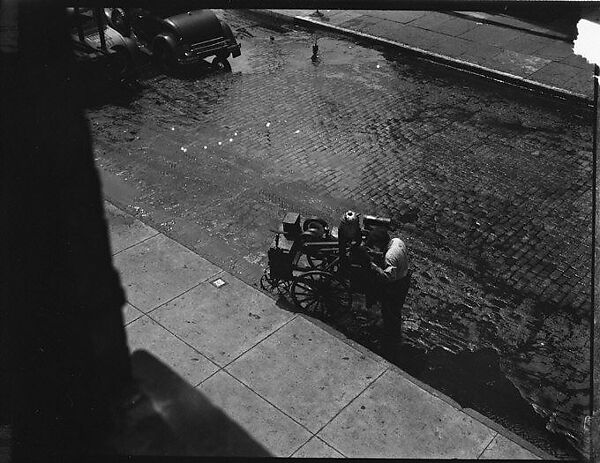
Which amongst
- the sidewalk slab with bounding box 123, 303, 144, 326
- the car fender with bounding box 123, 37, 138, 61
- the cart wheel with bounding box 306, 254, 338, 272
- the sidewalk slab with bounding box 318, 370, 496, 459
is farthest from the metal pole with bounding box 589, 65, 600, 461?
the car fender with bounding box 123, 37, 138, 61

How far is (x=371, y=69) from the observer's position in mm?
15875

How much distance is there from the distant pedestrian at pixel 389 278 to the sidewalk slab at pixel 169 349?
224 centimetres

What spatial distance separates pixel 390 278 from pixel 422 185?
13.2 ft

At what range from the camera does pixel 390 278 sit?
7.52m

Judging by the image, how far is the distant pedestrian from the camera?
760cm

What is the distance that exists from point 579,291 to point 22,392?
7236 mm

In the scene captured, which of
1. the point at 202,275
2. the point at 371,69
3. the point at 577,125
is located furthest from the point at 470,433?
the point at 371,69

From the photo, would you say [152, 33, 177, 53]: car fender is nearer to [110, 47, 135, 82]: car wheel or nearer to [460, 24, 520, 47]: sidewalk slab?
[110, 47, 135, 82]: car wheel

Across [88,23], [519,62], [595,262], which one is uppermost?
[595,262]

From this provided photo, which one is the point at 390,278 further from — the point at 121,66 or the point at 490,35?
the point at 490,35

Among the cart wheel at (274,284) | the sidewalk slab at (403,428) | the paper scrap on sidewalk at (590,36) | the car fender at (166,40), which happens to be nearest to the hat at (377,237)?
the cart wheel at (274,284)

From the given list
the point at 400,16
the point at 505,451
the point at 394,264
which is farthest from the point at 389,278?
the point at 400,16

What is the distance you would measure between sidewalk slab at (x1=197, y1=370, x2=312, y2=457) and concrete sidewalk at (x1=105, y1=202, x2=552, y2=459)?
1cm

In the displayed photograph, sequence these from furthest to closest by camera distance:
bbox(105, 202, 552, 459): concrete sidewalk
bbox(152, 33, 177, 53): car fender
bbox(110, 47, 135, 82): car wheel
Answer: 1. bbox(152, 33, 177, 53): car fender
2. bbox(110, 47, 135, 82): car wheel
3. bbox(105, 202, 552, 459): concrete sidewalk
